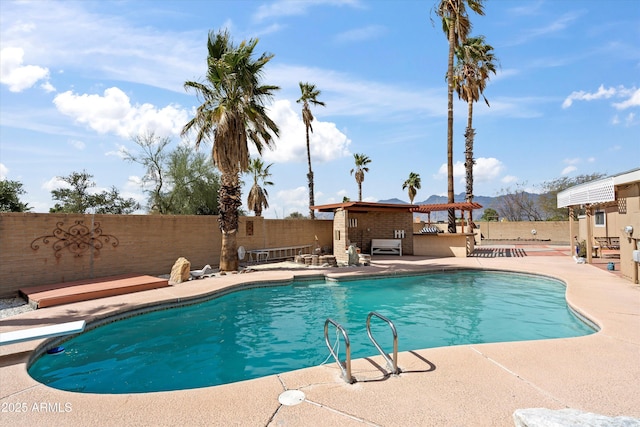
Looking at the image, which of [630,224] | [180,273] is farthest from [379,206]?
[180,273]

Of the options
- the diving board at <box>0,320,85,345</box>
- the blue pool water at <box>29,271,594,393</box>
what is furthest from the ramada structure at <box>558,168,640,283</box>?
the diving board at <box>0,320,85,345</box>

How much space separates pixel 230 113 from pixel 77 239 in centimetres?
650

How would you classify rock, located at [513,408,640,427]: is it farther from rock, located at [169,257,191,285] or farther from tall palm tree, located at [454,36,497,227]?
tall palm tree, located at [454,36,497,227]

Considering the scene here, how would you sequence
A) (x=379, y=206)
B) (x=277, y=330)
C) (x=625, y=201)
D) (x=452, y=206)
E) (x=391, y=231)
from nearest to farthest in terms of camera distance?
1. (x=277, y=330)
2. (x=625, y=201)
3. (x=379, y=206)
4. (x=452, y=206)
5. (x=391, y=231)

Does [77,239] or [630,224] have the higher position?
[630,224]

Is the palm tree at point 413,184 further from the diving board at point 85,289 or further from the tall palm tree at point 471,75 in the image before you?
the diving board at point 85,289

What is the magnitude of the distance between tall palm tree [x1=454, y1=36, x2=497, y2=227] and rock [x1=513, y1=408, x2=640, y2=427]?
20.1m

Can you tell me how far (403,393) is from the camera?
3684mm

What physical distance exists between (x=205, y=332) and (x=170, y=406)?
3.83 metres

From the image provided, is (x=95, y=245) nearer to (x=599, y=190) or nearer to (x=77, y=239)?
(x=77, y=239)

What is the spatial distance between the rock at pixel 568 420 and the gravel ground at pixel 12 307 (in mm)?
9760

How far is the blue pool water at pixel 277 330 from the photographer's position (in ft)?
17.4

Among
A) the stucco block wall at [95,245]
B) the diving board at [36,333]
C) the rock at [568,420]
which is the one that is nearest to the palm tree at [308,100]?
the stucco block wall at [95,245]

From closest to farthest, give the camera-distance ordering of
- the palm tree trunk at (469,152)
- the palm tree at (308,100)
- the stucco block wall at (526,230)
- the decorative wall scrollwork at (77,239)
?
the decorative wall scrollwork at (77,239) < the palm tree trunk at (469,152) < the stucco block wall at (526,230) < the palm tree at (308,100)
